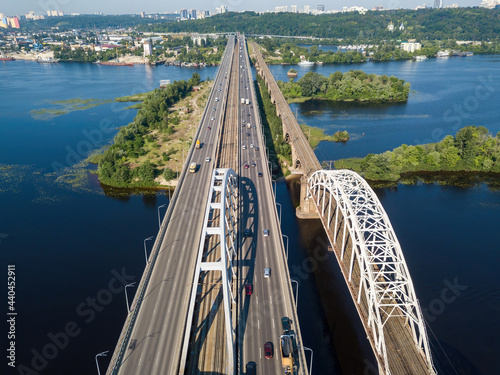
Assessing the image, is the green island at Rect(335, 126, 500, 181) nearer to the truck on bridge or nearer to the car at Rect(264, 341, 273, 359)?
the truck on bridge


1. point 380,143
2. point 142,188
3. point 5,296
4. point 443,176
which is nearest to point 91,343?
point 5,296

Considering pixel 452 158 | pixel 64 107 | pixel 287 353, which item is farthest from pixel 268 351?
pixel 64 107

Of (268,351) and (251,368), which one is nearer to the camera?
(251,368)

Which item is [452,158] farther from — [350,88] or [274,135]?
[350,88]

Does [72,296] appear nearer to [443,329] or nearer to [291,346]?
[291,346]

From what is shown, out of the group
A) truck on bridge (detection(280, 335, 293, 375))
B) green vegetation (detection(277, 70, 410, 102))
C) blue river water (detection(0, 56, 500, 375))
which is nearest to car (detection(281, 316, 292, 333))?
truck on bridge (detection(280, 335, 293, 375))

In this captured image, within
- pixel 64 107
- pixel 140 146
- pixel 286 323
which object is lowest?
pixel 140 146
